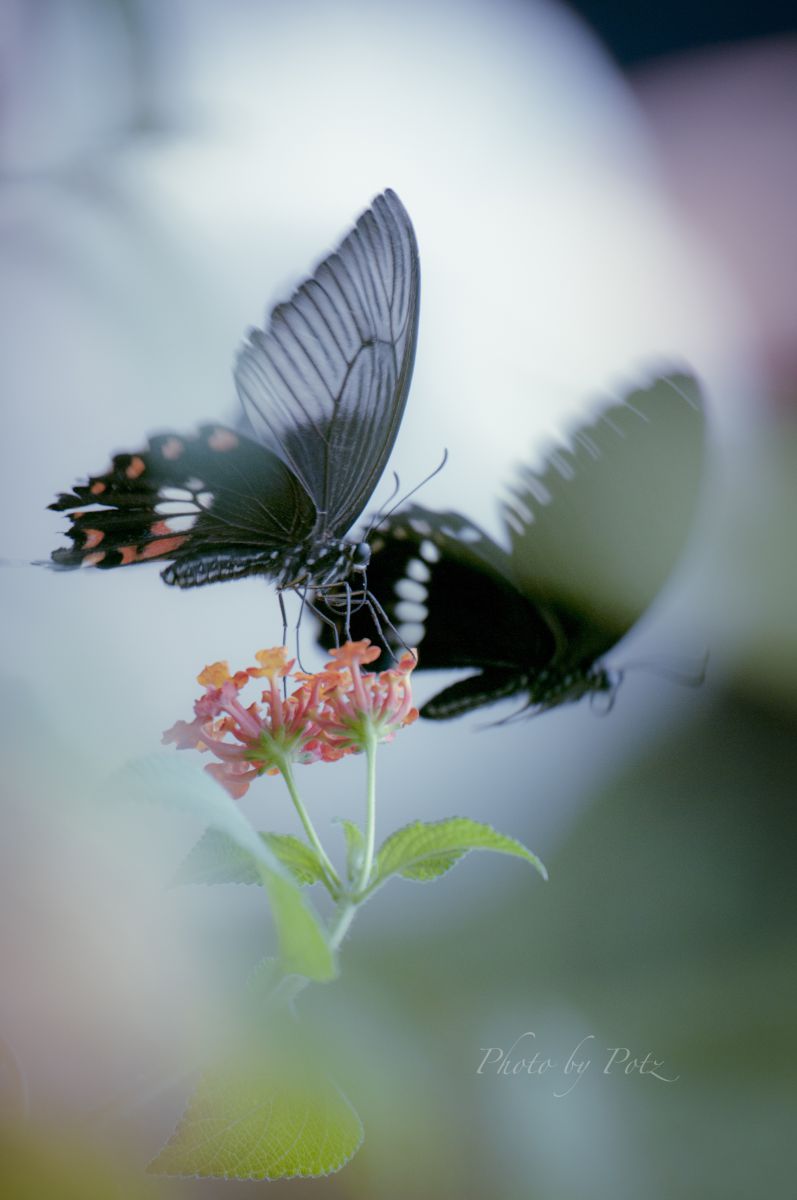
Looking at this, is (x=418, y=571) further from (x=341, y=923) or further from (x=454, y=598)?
(x=341, y=923)

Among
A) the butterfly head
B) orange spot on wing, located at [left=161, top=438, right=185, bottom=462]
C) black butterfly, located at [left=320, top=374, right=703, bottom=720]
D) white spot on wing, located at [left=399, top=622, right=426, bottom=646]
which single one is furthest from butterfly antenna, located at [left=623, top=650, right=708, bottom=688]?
orange spot on wing, located at [left=161, top=438, right=185, bottom=462]

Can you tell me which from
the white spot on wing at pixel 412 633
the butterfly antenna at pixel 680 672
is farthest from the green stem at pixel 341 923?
the butterfly antenna at pixel 680 672

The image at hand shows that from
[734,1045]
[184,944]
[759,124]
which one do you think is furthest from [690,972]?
[759,124]

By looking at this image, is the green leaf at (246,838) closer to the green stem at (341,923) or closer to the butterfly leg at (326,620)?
the green stem at (341,923)

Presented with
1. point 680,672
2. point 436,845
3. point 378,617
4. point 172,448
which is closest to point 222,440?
point 172,448

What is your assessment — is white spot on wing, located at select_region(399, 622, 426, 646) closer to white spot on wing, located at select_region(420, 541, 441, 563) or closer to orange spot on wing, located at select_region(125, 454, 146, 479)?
white spot on wing, located at select_region(420, 541, 441, 563)

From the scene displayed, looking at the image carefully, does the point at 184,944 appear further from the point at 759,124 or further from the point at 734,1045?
the point at 759,124

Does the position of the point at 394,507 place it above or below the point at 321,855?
above
